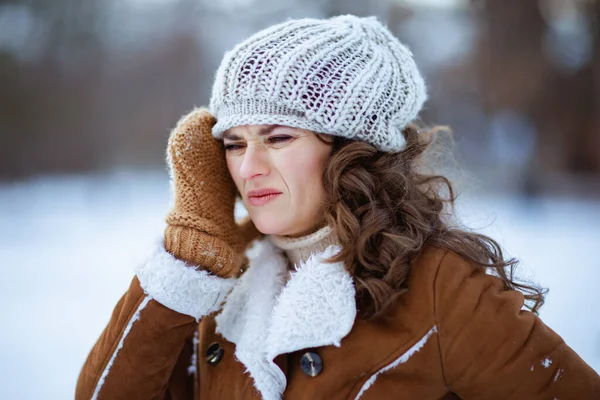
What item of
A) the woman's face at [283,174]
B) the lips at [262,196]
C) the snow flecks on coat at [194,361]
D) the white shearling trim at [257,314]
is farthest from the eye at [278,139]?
the snow flecks on coat at [194,361]

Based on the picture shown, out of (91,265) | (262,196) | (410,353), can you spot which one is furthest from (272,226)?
(91,265)

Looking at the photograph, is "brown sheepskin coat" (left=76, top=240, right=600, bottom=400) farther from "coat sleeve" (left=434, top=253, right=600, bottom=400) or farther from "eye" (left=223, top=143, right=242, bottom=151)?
"eye" (left=223, top=143, right=242, bottom=151)

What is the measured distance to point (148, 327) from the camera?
1510 millimetres

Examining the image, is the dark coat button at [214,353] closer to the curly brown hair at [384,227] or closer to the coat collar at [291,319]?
the coat collar at [291,319]

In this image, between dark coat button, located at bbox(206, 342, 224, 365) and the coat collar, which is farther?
dark coat button, located at bbox(206, 342, 224, 365)

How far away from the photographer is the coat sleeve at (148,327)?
151 centimetres

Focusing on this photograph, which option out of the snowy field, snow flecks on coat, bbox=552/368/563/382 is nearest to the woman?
snow flecks on coat, bbox=552/368/563/382

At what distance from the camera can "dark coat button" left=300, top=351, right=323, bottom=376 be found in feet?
4.60

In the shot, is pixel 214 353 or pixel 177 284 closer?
pixel 177 284

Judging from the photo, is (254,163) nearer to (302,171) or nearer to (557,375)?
(302,171)

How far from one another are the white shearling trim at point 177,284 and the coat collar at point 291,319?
0.48 feet

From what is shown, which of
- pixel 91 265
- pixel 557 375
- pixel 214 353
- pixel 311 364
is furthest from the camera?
pixel 91 265

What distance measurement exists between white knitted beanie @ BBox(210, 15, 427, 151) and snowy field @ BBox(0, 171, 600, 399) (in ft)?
1.76

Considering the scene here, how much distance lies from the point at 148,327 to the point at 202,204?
44 centimetres
